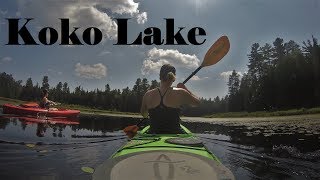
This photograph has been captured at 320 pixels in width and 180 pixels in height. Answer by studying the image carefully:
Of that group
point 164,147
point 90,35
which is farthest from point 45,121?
point 164,147

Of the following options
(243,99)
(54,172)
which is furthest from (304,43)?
(54,172)

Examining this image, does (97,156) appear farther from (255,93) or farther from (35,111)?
(255,93)

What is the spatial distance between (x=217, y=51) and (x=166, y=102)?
13.6 feet

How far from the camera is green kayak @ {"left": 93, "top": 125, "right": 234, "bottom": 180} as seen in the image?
168 inches

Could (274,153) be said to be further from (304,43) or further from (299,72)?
(304,43)

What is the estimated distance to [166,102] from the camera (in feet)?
17.8

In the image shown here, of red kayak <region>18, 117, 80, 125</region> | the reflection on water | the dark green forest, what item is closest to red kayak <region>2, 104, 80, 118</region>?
red kayak <region>18, 117, 80, 125</region>

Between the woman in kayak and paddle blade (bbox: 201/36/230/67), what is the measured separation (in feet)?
12.3

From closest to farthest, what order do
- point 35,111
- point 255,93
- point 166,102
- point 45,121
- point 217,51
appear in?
point 166,102 → point 217,51 → point 45,121 → point 35,111 → point 255,93

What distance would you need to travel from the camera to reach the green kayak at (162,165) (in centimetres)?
427

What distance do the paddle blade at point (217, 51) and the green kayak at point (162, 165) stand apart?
4.95 m

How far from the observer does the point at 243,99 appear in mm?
38688

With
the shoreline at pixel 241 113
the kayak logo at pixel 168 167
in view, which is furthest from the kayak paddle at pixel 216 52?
the shoreline at pixel 241 113

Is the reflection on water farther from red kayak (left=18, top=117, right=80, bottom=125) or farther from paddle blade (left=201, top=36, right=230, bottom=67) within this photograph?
red kayak (left=18, top=117, right=80, bottom=125)
